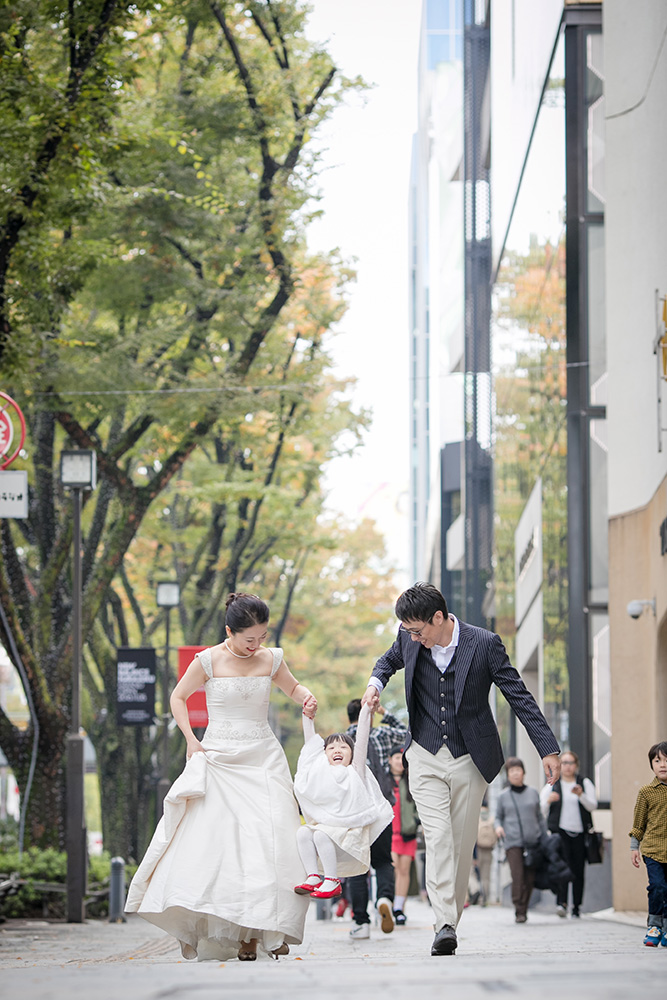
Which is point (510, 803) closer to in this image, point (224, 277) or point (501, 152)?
point (224, 277)

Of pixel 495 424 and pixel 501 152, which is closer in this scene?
pixel 501 152

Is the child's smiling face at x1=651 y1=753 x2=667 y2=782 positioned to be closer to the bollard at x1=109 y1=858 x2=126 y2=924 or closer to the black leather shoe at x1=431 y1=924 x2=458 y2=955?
the black leather shoe at x1=431 y1=924 x2=458 y2=955

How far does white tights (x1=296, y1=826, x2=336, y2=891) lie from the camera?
6.79 m

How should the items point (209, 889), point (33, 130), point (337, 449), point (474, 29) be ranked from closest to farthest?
point (209, 889), point (33, 130), point (337, 449), point (474, 29)

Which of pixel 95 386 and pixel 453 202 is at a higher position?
pixel 453 202

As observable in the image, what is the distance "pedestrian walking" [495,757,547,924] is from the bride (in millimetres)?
7253

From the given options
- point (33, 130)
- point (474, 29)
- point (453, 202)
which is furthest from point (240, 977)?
point (453, 202)

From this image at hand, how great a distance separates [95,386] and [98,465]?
5.49ft

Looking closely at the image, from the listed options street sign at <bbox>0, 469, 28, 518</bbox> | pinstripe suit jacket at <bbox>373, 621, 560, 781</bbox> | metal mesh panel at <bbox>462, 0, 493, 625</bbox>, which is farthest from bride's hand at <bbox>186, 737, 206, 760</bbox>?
metal mesh panel at <bbox>462, 0, 493, 625</bbox>

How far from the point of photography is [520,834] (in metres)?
13.8

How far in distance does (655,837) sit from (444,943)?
2.99m

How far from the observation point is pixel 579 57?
1891 cm

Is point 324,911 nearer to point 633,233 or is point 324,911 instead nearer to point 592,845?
point 592,845

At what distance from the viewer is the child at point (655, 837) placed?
892cm
